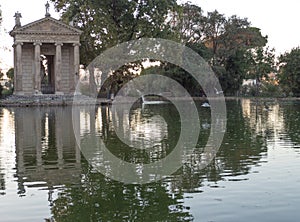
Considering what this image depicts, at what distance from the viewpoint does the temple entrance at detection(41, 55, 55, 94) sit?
6569cm

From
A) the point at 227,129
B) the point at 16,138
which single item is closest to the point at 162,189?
the point at 16,138

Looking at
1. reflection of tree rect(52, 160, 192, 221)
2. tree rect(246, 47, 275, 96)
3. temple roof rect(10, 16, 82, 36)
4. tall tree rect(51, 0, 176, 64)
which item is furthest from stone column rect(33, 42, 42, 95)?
reflection of tree rect(52, 160, 192, 221)

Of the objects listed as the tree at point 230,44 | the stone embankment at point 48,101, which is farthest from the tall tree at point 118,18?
the tree at point 230,44

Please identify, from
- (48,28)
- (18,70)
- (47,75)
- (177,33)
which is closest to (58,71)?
(18,70)

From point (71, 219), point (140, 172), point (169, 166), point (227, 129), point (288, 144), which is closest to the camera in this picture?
point (71, 219)

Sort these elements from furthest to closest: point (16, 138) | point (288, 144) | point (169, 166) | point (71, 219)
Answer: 1. point (16, 138)
2. point (288, 144)
3. point (169, 166)
4. point (71, 219)

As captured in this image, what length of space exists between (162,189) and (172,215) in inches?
73.2

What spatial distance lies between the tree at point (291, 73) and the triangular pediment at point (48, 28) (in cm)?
3311

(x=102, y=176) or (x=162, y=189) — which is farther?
(x=102, y=176)

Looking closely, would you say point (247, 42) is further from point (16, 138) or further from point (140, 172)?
point (140, 172)

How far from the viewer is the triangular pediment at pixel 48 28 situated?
59.6 m

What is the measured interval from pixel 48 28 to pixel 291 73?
122 ft

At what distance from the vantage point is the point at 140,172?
11.5 meters

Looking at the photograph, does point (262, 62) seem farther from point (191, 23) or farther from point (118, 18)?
point (118, 18)
